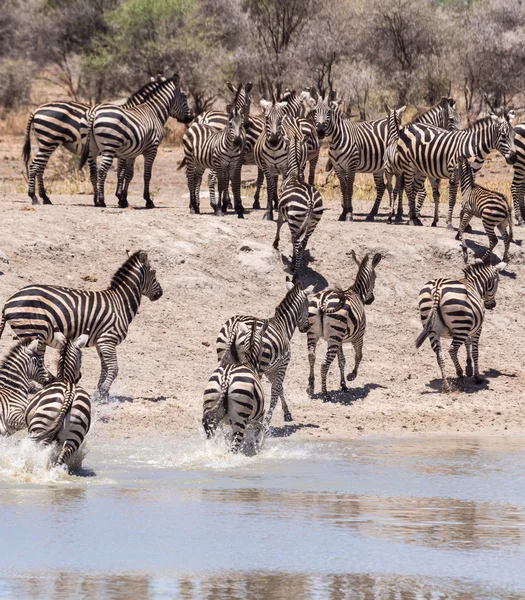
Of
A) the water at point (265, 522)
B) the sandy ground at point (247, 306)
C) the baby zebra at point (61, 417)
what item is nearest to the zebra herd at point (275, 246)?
the baby zebra at point (61, 417)

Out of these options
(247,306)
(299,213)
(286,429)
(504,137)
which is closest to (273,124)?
(299,213)

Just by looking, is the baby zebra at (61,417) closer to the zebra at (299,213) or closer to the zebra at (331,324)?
the zebra at (331,324)

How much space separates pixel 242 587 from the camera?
759cm

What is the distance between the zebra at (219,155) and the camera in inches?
786

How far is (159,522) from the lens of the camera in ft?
30.5

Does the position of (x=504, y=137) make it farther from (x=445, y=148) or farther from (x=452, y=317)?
(x=452, y=317)

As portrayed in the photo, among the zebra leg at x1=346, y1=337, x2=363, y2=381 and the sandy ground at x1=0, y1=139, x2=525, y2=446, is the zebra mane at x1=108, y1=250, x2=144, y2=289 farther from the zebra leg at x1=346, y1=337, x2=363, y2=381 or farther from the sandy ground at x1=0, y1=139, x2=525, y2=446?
the zebra leg at x1=346, y1=337, x2=363, y2=381

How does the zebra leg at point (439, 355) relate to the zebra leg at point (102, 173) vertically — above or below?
below

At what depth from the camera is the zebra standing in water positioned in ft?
65.5

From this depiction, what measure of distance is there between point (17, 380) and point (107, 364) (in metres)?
1.72

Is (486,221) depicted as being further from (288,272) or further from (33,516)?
(33,516)

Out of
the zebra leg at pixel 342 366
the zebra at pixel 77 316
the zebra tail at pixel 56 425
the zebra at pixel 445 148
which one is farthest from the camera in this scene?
the zebra at pixel 445 148

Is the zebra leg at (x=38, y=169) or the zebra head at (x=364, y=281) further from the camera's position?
the zebra leg at (x=38, y=169)

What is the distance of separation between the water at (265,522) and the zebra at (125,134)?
8291 mm
